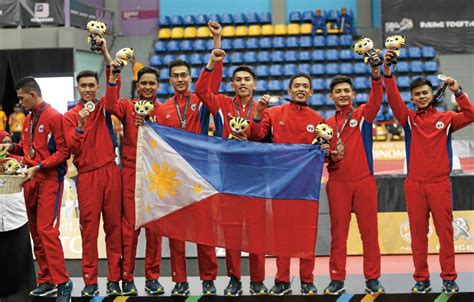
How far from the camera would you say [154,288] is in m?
6.09

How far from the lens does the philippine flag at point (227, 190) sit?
6023mm

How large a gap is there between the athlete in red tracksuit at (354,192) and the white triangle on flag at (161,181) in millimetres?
1057

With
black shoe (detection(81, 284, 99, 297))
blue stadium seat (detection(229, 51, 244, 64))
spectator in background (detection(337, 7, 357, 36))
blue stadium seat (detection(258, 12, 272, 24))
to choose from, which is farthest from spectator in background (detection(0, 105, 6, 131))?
black shoe (detection(81, 284, 99, 297))

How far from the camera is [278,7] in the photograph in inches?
870

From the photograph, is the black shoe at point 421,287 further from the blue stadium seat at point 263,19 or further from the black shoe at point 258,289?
the blue stadium seat at point 263,19

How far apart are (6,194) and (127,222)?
3.46ft

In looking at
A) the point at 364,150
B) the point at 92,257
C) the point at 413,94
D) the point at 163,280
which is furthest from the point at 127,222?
the point at 413,94

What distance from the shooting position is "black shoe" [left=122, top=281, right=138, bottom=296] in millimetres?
5988

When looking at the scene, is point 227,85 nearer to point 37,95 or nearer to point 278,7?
point 278,7

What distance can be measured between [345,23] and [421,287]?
15523mm

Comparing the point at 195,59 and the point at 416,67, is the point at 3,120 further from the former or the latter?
the point at 416,67

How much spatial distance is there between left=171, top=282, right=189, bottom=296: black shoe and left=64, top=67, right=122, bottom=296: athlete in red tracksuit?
462 millimetres

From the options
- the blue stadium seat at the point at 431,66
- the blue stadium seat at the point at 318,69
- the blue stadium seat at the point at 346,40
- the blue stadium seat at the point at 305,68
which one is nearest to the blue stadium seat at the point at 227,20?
the blue stadium seat at the point at 305,68

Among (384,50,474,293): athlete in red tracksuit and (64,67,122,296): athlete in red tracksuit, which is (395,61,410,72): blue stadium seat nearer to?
(384,50,474,293): athlete in red tracksuit
